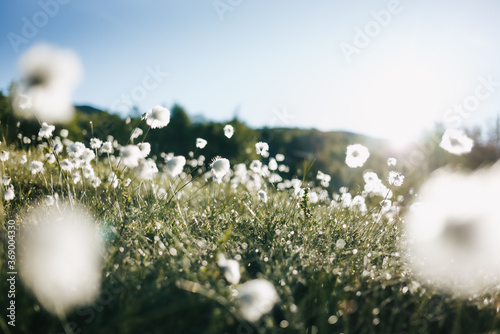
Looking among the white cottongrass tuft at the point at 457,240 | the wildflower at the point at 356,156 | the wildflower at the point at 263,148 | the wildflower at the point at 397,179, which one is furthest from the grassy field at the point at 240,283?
the wildflower at the point at 263,148

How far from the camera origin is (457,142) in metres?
2.70

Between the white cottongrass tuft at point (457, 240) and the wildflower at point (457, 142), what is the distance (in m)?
0.87

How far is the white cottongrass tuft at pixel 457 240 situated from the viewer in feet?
7.69

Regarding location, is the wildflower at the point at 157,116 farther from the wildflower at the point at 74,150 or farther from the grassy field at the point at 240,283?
the wildflower at the point at 74,150

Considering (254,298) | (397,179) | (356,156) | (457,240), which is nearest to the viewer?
(254,298)

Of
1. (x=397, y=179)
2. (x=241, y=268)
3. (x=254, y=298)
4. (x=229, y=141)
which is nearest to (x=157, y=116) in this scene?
(x=241, y=268)

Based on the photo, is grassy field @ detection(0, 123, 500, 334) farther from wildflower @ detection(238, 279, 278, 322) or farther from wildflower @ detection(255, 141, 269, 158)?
wildflower @ detection(255, 141, 269, 158)

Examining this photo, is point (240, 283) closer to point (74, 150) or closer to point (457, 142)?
point (457, 142)

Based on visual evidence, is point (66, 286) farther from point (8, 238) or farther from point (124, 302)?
point (8, 238)

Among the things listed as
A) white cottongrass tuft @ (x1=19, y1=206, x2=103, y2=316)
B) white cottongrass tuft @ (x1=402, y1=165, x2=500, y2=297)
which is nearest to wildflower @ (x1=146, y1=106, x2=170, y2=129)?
white cottongrass tuft @ (x1=19, y1=206, x2=103, y2=316)

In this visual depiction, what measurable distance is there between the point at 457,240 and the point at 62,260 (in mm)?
3393

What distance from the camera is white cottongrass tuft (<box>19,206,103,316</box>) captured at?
1684 millimetres

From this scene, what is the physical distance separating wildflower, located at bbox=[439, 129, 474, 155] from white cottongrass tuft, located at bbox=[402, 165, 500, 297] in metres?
0.87

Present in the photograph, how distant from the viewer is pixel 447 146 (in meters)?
2.77
